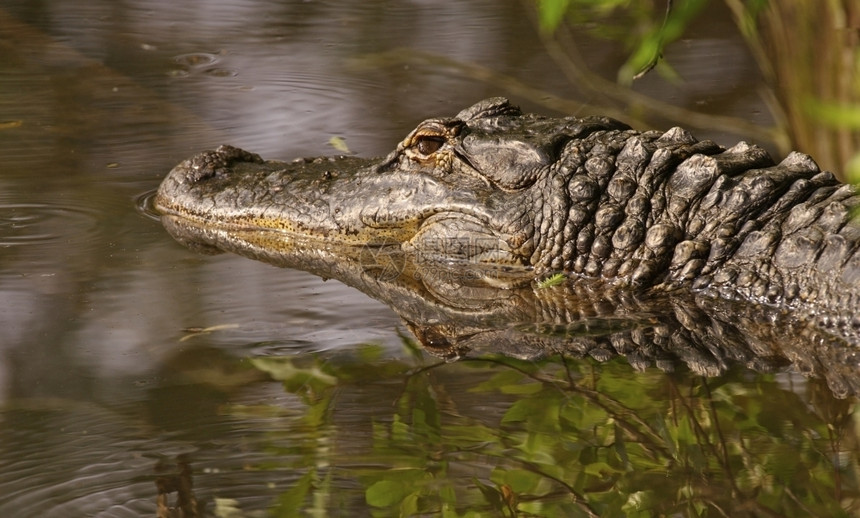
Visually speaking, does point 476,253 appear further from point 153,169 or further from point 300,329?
point 153,169

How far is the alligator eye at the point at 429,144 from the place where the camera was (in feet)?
15.9

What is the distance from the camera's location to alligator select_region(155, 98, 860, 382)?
408 centimetres

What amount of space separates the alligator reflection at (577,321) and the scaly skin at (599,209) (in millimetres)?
86

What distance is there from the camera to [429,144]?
486cm

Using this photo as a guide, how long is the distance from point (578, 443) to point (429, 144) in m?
2.07

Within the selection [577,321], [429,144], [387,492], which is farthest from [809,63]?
[387,492]

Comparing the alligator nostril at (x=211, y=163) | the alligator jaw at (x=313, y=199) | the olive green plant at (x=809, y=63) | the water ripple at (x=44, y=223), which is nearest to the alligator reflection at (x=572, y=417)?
the alligator jaw at (x=313, y=199)

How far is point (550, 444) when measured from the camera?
309cm

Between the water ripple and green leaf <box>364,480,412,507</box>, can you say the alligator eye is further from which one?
green leaf <box>364,480,412,507</box>

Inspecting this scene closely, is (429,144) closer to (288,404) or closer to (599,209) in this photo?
(599,209)

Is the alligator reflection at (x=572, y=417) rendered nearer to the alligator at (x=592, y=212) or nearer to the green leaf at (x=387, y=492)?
the green leaf at (x=387, y=492)

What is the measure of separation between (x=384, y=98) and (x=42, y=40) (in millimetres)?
2992

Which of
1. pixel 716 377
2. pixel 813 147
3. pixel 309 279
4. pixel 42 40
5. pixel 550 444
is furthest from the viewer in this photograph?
pixel 42 40

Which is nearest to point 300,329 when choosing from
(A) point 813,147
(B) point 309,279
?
(B) point 309,279
